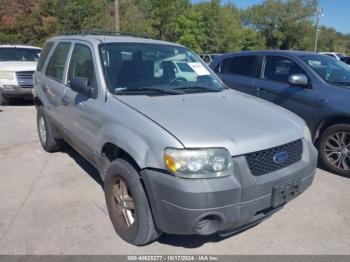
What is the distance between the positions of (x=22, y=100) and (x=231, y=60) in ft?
24.4

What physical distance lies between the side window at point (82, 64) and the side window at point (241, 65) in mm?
3294

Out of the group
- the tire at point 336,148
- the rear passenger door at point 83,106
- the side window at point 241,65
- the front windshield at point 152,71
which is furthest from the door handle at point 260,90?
the rear passenger door at point 83,106

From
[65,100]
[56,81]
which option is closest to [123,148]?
[65,100]

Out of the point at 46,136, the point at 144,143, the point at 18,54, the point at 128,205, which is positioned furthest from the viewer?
the point at 18,54

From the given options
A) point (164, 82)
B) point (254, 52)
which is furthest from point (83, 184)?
point (254, 52)

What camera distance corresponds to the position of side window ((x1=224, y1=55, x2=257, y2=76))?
6629mm

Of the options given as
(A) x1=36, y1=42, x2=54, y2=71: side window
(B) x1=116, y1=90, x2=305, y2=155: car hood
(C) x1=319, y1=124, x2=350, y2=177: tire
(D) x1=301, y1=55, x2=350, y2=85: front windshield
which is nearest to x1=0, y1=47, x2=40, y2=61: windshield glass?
(A) x1=36, y1=42, x2=54, y2=71: side window

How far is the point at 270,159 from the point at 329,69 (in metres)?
3.42

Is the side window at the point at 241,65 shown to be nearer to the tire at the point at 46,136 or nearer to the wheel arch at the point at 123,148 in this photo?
the tire at the point at 46,136

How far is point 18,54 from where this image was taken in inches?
442

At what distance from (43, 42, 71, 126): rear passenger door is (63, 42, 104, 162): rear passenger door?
24 centimetres

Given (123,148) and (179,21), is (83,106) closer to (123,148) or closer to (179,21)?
(123,148)

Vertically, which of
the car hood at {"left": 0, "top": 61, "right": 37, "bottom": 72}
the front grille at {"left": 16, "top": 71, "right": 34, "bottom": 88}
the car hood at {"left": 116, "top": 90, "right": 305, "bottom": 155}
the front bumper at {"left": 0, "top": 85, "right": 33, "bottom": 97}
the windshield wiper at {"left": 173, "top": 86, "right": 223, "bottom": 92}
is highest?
the windshield wiper at {"left": 173, "top": 86, "right": 223, "bottom": 92}

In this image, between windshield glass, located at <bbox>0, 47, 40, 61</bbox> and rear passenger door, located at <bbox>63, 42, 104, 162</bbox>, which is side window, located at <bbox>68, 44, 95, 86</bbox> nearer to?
rear passenger door, located at <bbox>63, 42, 104, 162</bbox>
